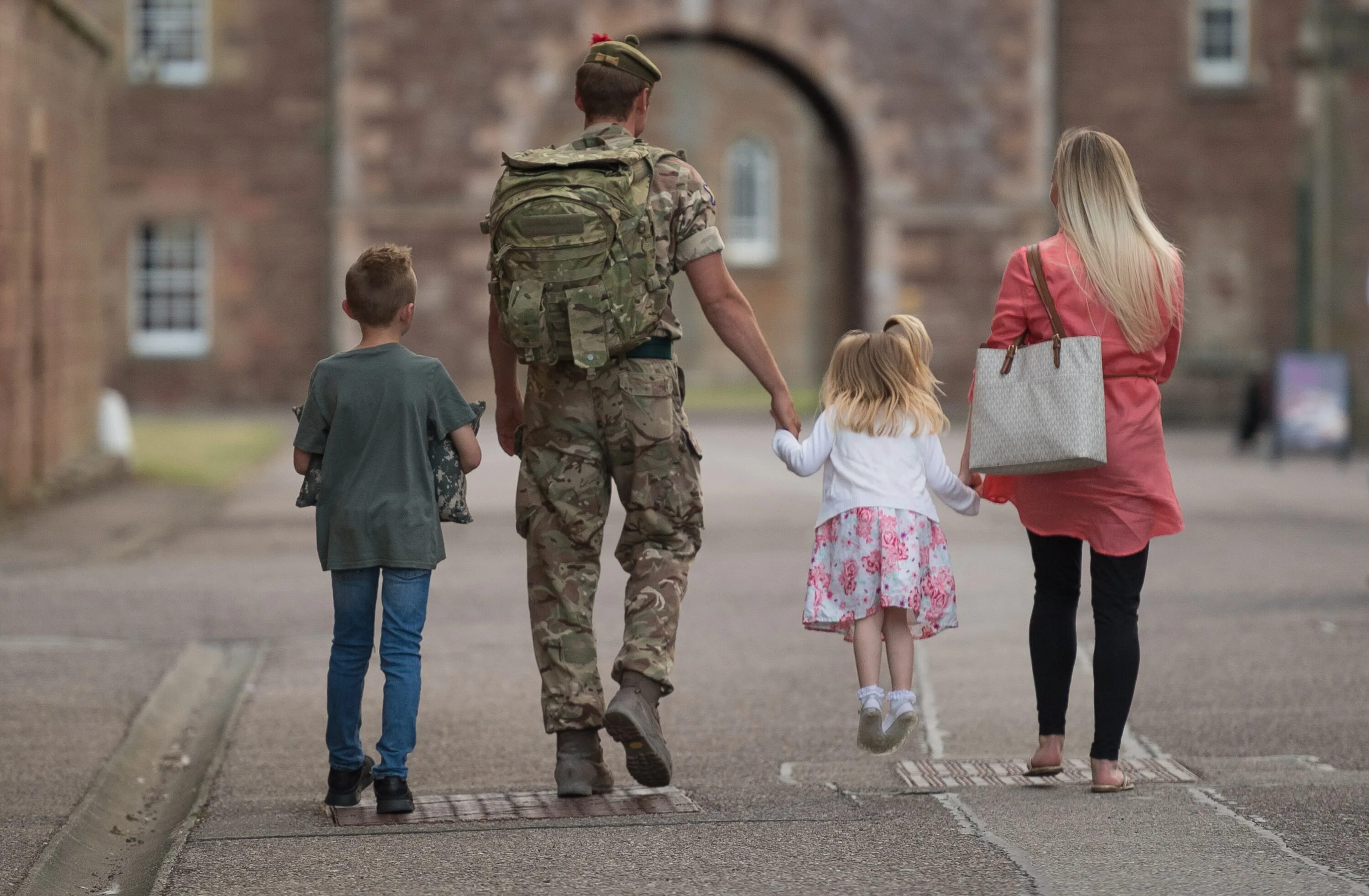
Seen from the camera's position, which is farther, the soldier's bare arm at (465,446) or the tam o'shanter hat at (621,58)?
the tam o'shanter hat at (621,58)

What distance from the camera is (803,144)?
4478 centimetres

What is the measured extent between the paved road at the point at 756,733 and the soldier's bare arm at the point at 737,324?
1032 mm

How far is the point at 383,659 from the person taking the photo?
566 cm

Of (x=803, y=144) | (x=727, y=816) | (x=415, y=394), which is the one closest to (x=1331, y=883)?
(x=727, y=816)

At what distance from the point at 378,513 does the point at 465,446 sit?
0.29m

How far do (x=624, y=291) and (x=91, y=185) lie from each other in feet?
46.5

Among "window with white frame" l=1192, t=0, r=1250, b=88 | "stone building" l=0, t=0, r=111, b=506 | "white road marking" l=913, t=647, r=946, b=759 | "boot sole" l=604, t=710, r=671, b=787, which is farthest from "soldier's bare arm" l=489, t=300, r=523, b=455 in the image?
"window with white frame" l=1192, t=0, r=1250, b=88

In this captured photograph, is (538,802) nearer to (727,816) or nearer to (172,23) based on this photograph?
(727,816)

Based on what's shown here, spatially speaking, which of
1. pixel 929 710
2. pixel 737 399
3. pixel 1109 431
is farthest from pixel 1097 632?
pixel 737 399

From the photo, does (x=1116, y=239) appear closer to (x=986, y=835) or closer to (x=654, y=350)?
(x=654, y=350)

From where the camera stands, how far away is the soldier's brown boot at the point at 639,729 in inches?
220

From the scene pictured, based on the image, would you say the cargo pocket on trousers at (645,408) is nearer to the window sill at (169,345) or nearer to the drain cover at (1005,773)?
the drain cover at (1005,773)

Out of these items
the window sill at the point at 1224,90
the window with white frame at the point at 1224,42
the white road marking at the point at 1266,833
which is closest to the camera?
the white road marking at the point at 1266,833

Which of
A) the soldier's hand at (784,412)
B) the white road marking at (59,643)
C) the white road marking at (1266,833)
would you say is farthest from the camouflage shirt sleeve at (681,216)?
the white road marking at (59,643)
